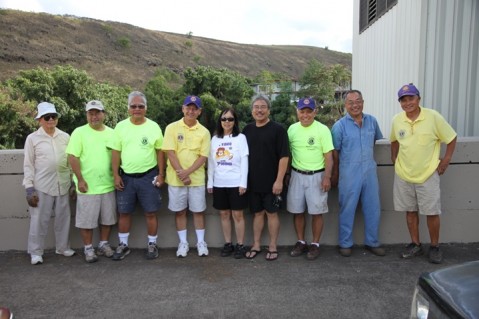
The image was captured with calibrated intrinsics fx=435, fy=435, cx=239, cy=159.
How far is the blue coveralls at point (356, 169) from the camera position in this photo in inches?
191

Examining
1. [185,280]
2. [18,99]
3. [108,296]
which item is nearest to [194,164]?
[185,280]

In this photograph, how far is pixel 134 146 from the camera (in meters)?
4.84

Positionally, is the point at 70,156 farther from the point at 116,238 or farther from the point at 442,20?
the point at 442,20

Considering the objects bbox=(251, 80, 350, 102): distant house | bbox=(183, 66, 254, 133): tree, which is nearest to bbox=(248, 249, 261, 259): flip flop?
bbox=(183, 66, 254, 133): tree

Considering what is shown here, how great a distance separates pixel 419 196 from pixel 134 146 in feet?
10.4

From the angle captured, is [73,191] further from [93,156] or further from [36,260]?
[36,260]

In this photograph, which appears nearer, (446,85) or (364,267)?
(364,267)

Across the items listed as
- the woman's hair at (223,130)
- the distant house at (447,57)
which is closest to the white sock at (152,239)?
the woman's hair at (223,130)

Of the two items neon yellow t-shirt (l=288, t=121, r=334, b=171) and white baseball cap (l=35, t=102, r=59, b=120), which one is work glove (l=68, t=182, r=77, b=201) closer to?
white baseball cap (l=35, t=102, r=59, b=120)

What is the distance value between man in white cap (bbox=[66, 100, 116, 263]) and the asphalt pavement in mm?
472

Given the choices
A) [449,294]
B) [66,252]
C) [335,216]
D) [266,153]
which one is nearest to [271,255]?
[335,216]

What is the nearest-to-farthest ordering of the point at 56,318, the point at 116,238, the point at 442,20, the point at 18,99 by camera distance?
the point at 56,318 < the point at 116,238 < the point at 442,20 < the point at 18,99

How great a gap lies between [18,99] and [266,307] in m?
34.8

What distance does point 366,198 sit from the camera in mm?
4961
